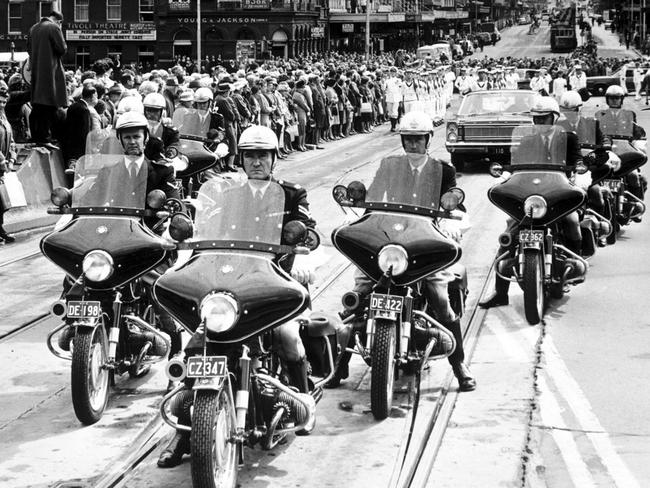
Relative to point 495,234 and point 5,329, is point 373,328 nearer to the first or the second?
point 5,329

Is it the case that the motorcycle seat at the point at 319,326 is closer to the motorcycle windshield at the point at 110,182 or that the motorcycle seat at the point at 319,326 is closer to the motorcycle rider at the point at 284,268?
the motorcycle rider at the point at 284,268

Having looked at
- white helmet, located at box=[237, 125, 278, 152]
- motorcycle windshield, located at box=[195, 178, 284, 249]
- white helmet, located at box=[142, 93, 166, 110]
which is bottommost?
motorcycle windshield, located at box=[195, 178, 284, 249]

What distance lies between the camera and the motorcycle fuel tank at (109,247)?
28.1ft

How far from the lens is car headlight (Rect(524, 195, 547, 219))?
458 inches

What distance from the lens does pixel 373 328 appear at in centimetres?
844

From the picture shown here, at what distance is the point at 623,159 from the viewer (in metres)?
16.4

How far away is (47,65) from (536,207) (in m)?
8.73

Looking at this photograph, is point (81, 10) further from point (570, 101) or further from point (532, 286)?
point (532, 286)

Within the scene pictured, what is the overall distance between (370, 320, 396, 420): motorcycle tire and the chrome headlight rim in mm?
1707

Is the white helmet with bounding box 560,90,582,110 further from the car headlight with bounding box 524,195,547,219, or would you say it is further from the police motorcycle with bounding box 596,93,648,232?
the car headlight with bounding box 524,195,547,219

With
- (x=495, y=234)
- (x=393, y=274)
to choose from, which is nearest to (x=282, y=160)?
(x=495, y=234)

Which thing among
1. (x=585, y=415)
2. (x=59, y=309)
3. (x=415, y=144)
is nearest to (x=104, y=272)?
(x=59, y=309)

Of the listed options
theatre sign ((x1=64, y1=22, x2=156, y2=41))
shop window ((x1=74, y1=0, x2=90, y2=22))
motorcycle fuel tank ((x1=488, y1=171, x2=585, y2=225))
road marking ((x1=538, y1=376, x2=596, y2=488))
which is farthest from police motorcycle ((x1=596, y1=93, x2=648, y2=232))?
shop window ((x1=74, y1=0, x2=90, y2=22))

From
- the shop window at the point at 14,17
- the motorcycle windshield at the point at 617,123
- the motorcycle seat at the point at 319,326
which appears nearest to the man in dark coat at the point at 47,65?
the motorcycle windshield at the point at 617,123
